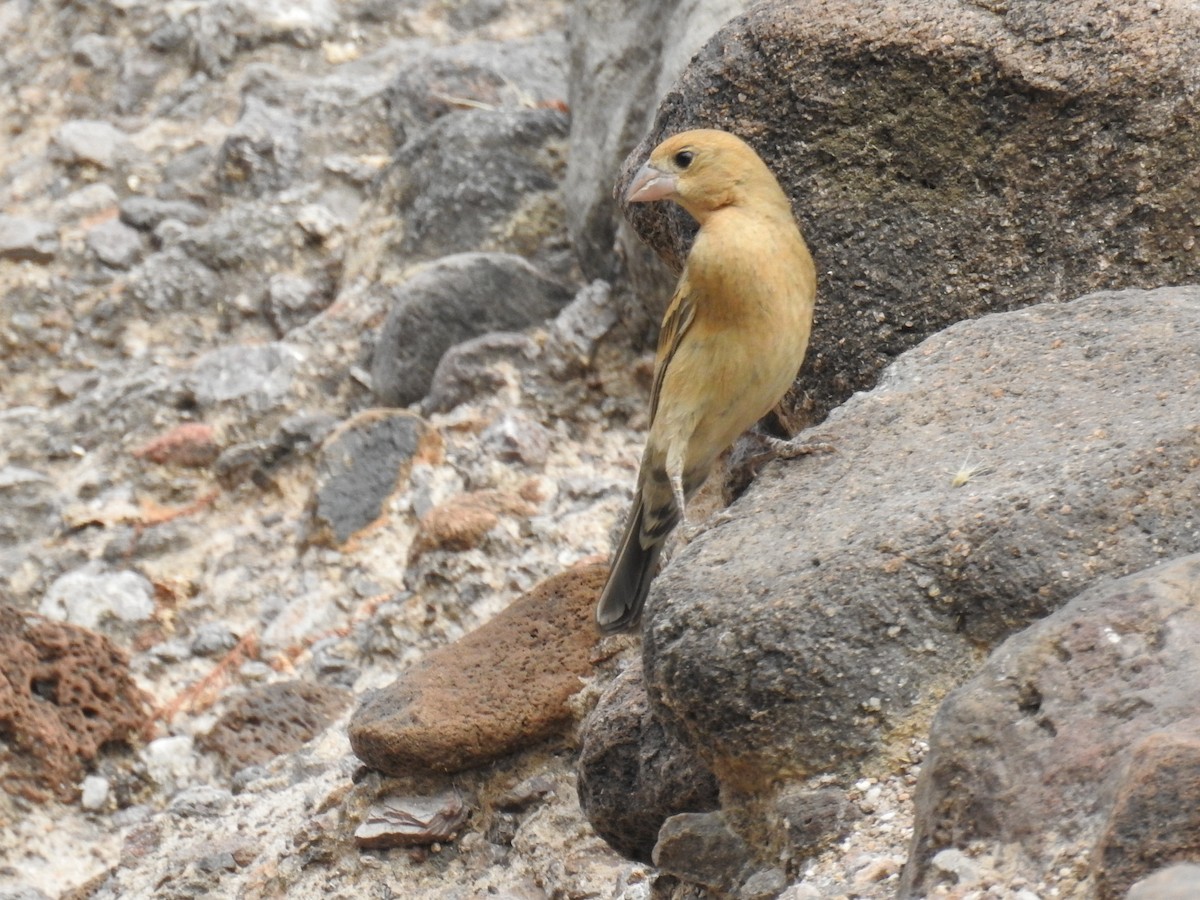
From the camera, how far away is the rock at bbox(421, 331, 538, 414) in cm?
521

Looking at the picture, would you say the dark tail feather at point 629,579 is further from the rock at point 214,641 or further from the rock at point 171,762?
the rock at point 214,641

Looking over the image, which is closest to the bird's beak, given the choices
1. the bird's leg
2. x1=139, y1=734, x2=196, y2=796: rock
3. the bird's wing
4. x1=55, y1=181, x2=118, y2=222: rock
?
Answer: the bird's wing

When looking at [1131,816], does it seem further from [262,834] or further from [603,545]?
[603,545]

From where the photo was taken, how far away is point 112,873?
3.91 m

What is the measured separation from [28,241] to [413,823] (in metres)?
3.97

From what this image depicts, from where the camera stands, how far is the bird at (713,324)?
368 centimetres

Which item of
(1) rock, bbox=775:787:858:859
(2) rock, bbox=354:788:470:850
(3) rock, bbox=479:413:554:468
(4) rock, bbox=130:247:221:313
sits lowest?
(2) rock, bbox=354:788:470:850

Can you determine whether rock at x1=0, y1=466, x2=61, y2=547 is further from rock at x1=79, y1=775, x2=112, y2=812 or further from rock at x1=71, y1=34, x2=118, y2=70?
rock at x1=71, y1=34, x2=118, y2=70

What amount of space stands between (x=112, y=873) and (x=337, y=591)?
118 centimetres

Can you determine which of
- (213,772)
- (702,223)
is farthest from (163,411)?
(702,223)

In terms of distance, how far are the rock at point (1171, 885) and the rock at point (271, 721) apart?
2867mm

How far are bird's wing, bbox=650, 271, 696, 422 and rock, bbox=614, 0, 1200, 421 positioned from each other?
1.06ft

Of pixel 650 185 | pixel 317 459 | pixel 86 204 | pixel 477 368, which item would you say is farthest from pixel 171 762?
pixel 86 204

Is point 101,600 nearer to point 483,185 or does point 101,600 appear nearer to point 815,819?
point 483,185
